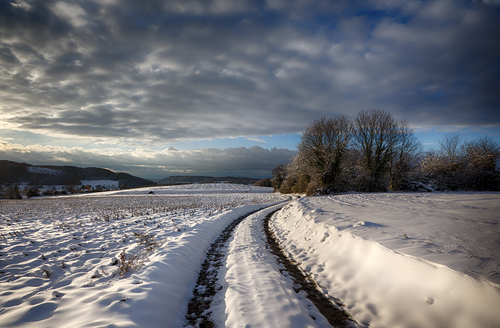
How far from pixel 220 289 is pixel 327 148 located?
22.0 m

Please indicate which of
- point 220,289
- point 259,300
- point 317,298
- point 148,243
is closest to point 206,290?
point 220,289

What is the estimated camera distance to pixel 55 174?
161250mm

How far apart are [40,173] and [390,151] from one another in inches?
9256

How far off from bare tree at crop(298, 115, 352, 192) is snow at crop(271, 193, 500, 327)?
1699 cm

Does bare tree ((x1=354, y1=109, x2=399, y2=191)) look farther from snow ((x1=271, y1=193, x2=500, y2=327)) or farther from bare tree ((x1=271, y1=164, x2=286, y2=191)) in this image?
bare tree ((x1=271, y1=164, x2=286, y2=191))

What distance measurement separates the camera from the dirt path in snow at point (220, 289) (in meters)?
3.51

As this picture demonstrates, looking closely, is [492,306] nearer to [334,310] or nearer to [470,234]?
[334,310]

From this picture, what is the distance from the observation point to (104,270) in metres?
4.94

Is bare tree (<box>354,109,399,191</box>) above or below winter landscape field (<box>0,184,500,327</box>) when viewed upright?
above

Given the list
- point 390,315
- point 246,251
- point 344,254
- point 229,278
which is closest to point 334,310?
point 390,315

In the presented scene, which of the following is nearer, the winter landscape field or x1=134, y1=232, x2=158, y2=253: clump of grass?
the winter landscape field

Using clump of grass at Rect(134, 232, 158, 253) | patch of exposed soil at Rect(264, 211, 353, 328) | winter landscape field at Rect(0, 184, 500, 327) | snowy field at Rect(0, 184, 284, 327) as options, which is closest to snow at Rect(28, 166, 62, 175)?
snowy field at Rect(0, 184, 284, 327)

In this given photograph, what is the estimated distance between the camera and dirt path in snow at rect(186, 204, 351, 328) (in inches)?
138

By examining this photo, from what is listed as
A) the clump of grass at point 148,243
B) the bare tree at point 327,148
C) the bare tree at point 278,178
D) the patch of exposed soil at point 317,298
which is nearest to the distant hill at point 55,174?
the bare tree at point 278,178
